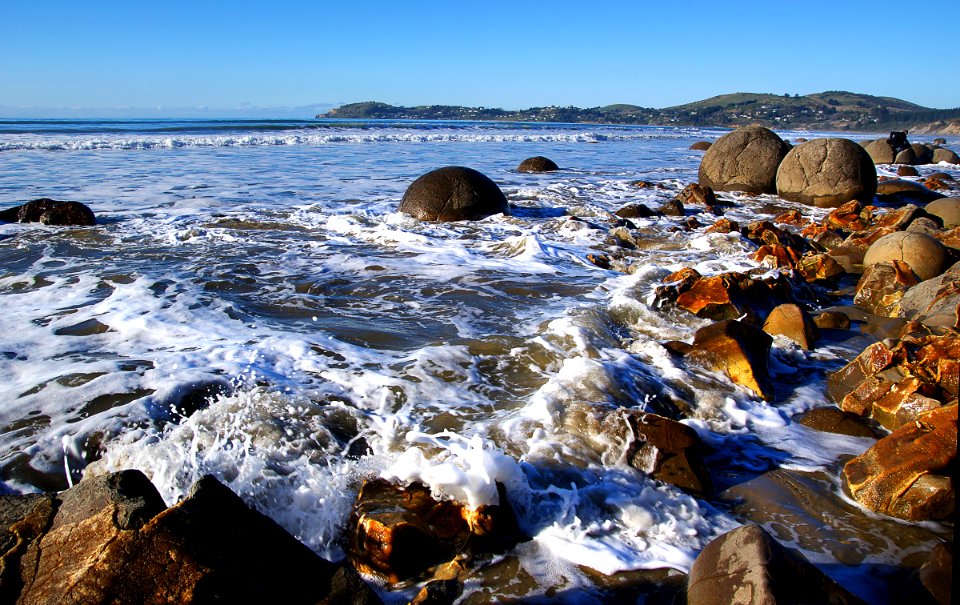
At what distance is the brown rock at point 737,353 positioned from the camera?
12.6 ft

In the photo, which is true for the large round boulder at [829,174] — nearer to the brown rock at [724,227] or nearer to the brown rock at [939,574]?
the brown rock at [724,227]

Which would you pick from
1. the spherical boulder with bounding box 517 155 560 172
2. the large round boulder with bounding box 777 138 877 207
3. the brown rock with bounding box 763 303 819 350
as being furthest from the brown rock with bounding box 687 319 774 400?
the spherical boulder with bounding box 517 155 560 172

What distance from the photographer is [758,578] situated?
1693 millimetres

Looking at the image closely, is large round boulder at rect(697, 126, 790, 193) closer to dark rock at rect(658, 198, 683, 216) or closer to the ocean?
dark rock at rect(658, 198, 683, 216)

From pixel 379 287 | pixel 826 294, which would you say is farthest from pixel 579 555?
pixel 826 294

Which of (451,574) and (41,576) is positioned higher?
(41,576)

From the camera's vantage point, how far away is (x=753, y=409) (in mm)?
3617

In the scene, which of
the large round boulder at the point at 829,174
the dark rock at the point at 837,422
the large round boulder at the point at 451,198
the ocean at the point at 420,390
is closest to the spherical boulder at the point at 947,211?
the large round boulder at the point at 829,174

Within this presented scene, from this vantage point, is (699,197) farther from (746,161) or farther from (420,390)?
(420,390)

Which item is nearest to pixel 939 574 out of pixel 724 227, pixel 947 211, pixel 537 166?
pixel 724 227

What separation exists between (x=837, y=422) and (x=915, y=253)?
3.94m

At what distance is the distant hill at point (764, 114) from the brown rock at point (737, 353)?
278 ft

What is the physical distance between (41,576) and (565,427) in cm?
228

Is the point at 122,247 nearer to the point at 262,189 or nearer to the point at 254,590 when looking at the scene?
the point at 262,189
